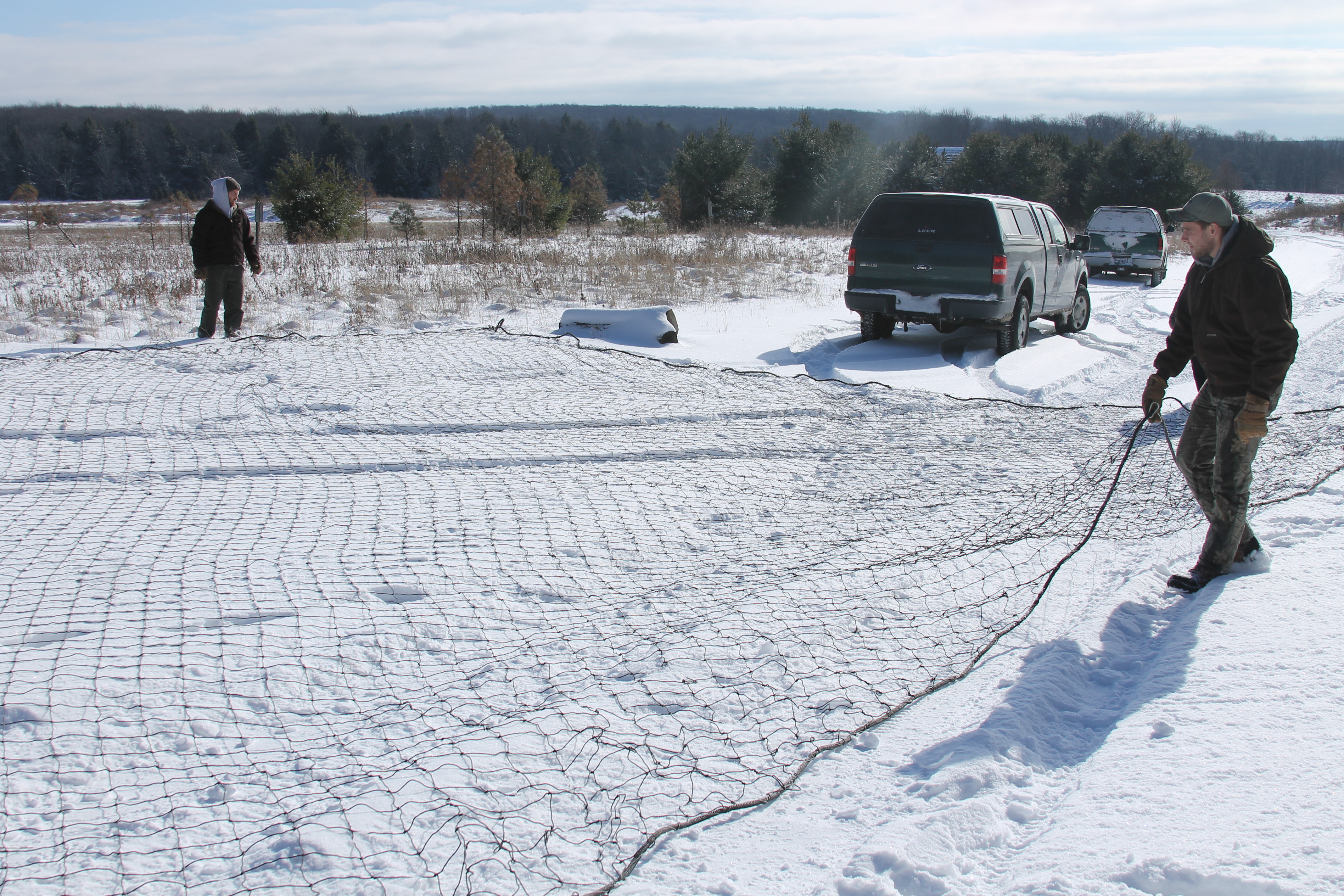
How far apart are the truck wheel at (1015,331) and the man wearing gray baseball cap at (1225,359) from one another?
6.37 m

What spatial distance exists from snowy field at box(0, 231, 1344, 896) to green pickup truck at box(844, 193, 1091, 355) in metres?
2.82

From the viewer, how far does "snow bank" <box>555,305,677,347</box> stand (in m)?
11.0

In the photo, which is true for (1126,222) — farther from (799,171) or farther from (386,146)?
(386,146)

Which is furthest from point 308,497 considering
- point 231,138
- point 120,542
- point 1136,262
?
point 231,138

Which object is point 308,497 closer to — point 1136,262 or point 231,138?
→ point 1136,262

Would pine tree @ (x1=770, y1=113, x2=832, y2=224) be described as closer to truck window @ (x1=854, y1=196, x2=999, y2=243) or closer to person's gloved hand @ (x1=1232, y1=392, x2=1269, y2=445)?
truck window @ (x1=854, y1=196, x2=999, y2=243)

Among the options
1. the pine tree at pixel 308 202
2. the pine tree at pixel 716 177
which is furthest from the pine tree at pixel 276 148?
the pine tree at pixel 308 202

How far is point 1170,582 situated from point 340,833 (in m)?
3.80

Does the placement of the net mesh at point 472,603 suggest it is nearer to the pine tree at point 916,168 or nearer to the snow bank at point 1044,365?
the snow bank at point 1044,365

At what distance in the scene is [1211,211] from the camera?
3.93 metres

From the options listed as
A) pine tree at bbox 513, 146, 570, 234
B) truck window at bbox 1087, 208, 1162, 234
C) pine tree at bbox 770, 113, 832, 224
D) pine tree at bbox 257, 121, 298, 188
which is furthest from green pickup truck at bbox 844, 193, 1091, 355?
pine tree at bbox 257, 121, 298, 188

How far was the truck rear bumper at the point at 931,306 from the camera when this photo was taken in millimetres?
10180

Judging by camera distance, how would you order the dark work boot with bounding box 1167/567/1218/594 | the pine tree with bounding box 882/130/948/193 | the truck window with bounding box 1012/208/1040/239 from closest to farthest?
the dark work boot with bounding box 1167/567/1218/594 → the truck window with bounding box 1012/208/1040/239 → the pine tree with bounding box 882/130/948/193

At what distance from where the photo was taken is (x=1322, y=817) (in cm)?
242
